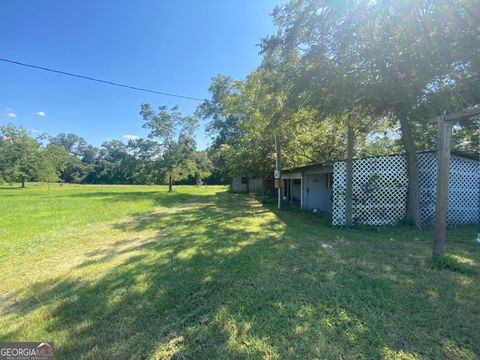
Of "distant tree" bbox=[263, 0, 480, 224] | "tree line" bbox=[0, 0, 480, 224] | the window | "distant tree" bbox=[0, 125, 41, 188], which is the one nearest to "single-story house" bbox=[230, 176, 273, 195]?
the window

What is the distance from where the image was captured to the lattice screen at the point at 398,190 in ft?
24.4

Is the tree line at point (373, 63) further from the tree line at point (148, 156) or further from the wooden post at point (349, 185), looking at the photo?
the tree line at point (148, 156)

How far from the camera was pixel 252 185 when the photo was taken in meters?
26.7

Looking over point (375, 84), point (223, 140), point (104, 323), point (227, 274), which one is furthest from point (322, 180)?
point (223, 140)

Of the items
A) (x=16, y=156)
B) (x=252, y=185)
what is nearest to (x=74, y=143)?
(x=16, y=156)

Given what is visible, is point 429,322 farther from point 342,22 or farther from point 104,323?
point 342,22

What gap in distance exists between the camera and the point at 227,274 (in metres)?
3.75

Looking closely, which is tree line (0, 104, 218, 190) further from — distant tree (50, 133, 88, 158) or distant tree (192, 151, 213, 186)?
distant tree (50, 133, 88, 158)

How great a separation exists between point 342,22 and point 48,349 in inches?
295

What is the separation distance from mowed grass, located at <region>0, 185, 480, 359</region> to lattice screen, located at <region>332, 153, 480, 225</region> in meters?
1.82

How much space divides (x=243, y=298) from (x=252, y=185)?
23688 mm

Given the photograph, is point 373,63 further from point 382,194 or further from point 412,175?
point 382,194

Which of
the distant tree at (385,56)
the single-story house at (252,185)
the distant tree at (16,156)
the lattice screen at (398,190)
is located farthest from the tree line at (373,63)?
the distant tree at (16,156)

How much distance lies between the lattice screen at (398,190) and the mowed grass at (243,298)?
1820mm
